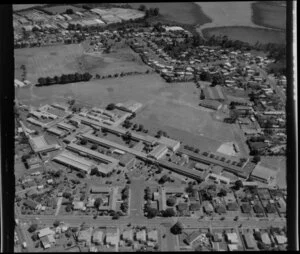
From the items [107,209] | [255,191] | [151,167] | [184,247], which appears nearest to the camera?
[184,247]

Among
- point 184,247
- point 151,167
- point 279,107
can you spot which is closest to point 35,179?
point 151,167

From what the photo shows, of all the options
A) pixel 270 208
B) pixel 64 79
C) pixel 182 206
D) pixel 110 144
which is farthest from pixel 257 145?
pixel 64 79

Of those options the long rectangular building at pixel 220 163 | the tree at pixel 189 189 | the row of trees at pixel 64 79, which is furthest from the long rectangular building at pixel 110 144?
the row of trees at pixel 64 79

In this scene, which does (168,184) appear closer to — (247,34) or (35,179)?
(35,179)

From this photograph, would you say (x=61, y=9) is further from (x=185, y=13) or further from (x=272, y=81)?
(x=272, y=81)

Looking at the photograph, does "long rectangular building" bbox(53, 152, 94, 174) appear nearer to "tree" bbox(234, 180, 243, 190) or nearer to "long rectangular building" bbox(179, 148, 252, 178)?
"long rectangular building" bbox(179, 148, 252, 178)

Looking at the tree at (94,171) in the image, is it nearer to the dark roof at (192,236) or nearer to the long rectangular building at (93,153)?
the long rectangular building at (93,153)
